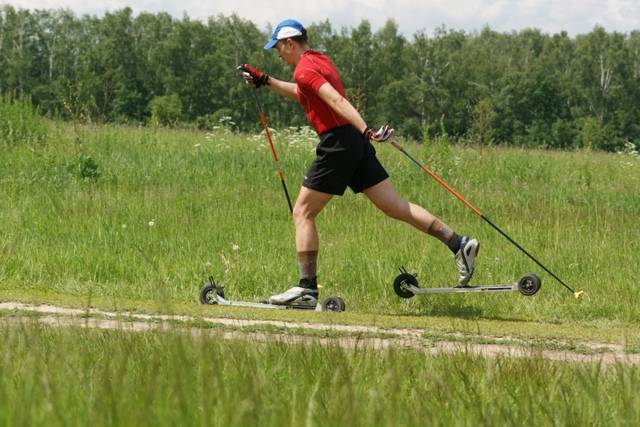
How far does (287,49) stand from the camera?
879cm

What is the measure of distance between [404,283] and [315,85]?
1.95 meters

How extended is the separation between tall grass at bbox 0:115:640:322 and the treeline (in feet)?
240

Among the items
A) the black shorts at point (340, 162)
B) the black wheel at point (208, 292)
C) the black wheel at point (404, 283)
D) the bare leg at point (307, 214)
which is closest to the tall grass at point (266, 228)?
the black wheel at point (404, 283)

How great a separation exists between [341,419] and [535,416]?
2.90ft

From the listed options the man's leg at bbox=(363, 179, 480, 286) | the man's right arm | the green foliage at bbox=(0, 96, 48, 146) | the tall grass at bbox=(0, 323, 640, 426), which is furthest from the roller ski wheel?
the green foliage at bbox=(0, 96, 48, 146)

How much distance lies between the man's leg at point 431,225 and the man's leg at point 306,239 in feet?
1.51

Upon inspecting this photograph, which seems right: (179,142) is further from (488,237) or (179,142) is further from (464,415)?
(464,415)

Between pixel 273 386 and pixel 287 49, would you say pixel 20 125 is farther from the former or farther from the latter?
pixel 273 386

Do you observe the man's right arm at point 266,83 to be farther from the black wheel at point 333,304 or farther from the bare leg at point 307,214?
the black wheel at point 333,304

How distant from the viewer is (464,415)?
354 cm

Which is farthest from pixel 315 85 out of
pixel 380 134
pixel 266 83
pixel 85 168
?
pixel 85 168

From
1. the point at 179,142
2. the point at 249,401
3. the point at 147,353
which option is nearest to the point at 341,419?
the point at 249,401

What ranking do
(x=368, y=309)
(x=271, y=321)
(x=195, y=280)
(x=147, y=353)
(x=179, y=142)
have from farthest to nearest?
(x=179, y=142) → (x=195, y=280) → (x=368, y=309) → (x=271, y=321) → (x=147, y=353)

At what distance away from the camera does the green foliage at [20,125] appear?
1609 centimetres
